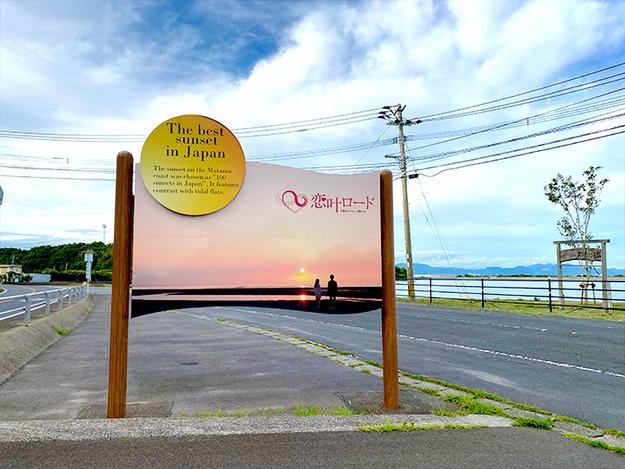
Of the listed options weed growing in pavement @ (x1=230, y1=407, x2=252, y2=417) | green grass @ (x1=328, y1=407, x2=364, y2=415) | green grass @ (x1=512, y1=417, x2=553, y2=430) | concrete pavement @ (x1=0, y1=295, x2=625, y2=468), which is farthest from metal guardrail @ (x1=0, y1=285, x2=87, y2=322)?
green grass @ (x1=512, y1=417, x2=553, y2=430)

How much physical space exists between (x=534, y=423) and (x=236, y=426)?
2691 millimetres

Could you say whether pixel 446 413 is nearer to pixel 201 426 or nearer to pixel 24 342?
pixel 201 426

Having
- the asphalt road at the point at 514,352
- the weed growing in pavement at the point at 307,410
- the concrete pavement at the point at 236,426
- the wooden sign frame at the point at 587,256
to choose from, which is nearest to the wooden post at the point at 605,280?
the wooden sign frame at the point at 587,256

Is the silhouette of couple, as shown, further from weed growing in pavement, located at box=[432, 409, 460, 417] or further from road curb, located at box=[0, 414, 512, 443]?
weed growing in pavement, located at box=[432, 409, 460, 417]

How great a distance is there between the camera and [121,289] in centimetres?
440

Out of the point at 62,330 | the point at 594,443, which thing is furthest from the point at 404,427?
the point at 62,330

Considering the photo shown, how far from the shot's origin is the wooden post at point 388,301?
4.65 metres

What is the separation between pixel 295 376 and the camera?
612 cm

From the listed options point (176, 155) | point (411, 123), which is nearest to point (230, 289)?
point (176, 155)

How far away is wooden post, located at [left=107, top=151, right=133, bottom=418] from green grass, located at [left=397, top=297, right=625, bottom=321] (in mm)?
14063

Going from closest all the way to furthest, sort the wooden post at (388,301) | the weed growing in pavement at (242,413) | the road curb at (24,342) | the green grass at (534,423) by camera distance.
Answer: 1. the green grass at (534,423)
2. the weed growing in pavement at (242,413)
3. the wooden post at (388,301)
4. the road curb at (24,342)

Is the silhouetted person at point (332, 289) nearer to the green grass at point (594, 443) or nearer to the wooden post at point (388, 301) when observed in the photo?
the wooden post at point (388, 301)

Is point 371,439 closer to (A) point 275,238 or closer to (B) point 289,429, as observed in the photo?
(B) point 289,429

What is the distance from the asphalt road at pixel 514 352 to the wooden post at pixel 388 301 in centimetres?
177
